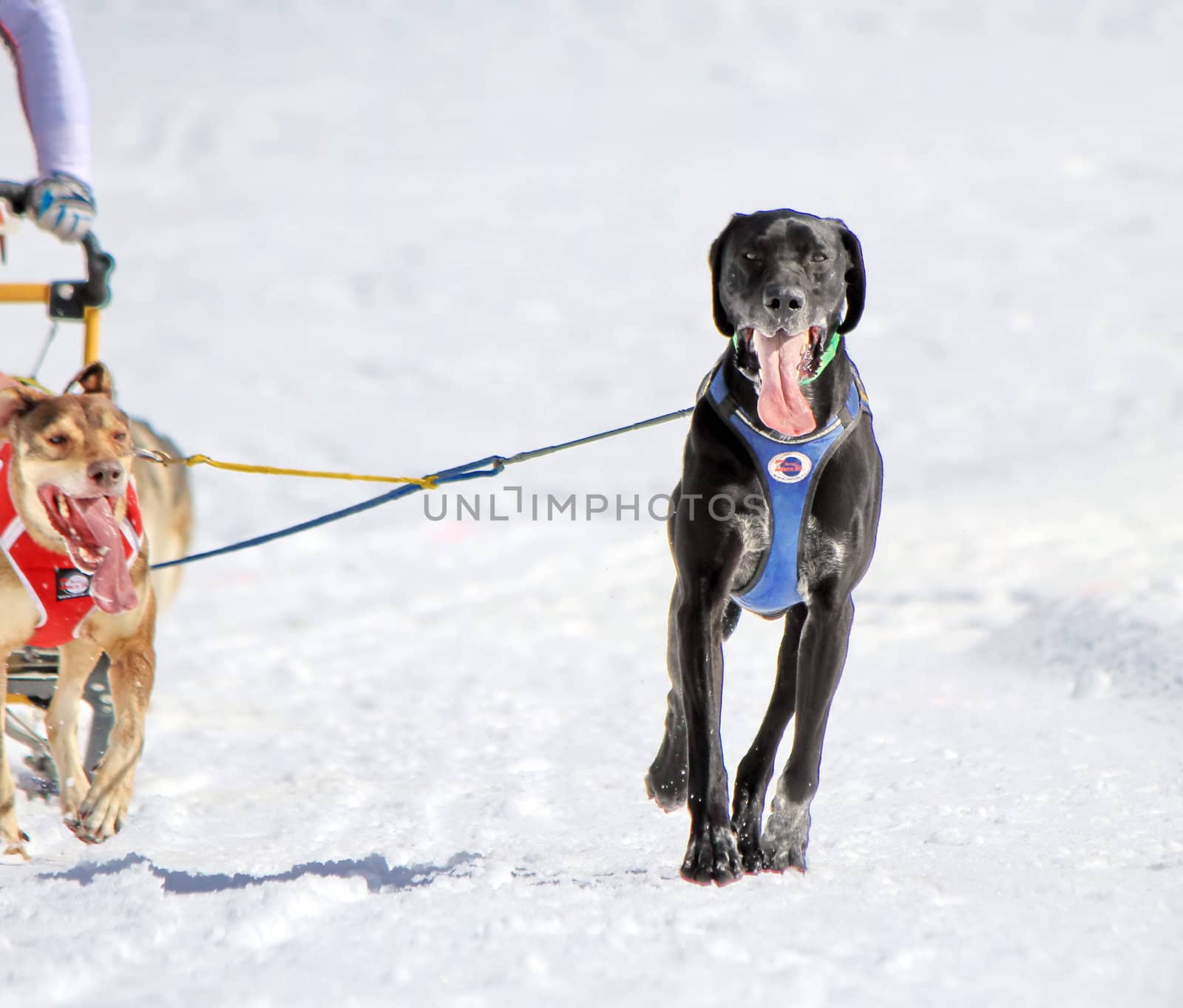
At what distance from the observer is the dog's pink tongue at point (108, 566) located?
276 centimetres

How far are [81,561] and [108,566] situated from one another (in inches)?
2.7

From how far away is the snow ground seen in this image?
2084mm

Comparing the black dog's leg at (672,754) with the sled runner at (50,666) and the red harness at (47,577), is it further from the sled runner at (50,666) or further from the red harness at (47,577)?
the sled runner at (50,666)

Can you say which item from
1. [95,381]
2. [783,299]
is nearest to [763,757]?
[783,299]

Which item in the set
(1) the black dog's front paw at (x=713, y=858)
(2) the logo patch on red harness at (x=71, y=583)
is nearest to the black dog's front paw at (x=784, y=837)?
(1) the black dog's front paw at (x=713, y=858)

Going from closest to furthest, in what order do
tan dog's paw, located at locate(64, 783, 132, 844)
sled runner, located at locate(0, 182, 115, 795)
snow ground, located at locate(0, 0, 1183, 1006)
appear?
snow ground, located at locate(0, 0, 1183, 1006) < tan dog's paw, located at locate(64, 783, 132, 844) < sled runner, located at locate(0, 182, 115, 795)

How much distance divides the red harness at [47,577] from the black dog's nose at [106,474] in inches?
6.7

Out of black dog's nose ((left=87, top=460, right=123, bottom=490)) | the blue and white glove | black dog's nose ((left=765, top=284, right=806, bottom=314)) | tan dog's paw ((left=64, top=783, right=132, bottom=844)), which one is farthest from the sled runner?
black dog's nose ((left=765, top=284, right=806, bottom=314))

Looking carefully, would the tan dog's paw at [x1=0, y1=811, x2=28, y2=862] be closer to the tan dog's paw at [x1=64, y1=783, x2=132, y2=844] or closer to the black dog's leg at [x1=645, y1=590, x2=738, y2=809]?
the tan dog's paw at [x1=64, y1=783, x2=132, y2=844]

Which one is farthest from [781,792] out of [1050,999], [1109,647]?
[1109,647]

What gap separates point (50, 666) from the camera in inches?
126

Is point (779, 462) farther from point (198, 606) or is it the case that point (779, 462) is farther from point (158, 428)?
point (158, 428)

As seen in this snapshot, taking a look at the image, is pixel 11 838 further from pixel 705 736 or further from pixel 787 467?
pixel 787 467

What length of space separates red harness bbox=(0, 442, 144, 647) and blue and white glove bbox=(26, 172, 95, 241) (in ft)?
2.73
